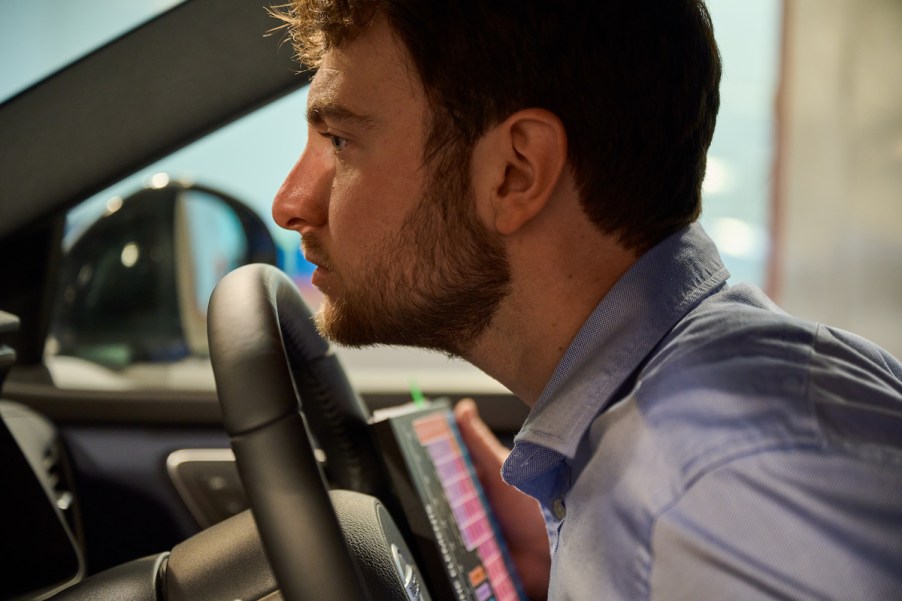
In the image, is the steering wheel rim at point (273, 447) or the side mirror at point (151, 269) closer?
the steering wheel rim at point (273, 447)

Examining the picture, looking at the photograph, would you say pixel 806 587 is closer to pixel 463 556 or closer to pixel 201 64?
pixel 463 556

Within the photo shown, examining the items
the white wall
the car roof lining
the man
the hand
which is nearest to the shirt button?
the man

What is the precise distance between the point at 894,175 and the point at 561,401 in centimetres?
174

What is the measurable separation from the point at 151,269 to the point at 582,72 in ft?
5.09

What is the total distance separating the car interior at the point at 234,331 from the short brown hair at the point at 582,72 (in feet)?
0.55

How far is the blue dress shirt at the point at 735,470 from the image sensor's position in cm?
58

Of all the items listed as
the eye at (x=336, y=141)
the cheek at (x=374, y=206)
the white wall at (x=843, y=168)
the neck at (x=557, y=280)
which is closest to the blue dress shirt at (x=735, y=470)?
the neck at (x=557, y=280)

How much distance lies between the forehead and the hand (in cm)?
58

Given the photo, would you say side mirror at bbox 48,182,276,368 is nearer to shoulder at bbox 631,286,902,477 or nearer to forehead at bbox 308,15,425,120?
forehead at bbox 308,15,425,120

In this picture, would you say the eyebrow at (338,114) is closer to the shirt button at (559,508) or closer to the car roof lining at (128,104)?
the car roof lining at (128,104)

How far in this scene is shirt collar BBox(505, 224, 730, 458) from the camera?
0.81 metres

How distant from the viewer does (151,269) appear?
2182 mm

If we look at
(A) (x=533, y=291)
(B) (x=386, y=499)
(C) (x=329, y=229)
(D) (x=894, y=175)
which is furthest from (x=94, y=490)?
(D) (x=894, y=175)

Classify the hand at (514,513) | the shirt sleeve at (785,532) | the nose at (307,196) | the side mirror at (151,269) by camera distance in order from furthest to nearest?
1. the side mirror at (151,269)
2. the hand at (514,513)
3. the nose at (307,196)
4. the shirt sleeve at (785,532)
